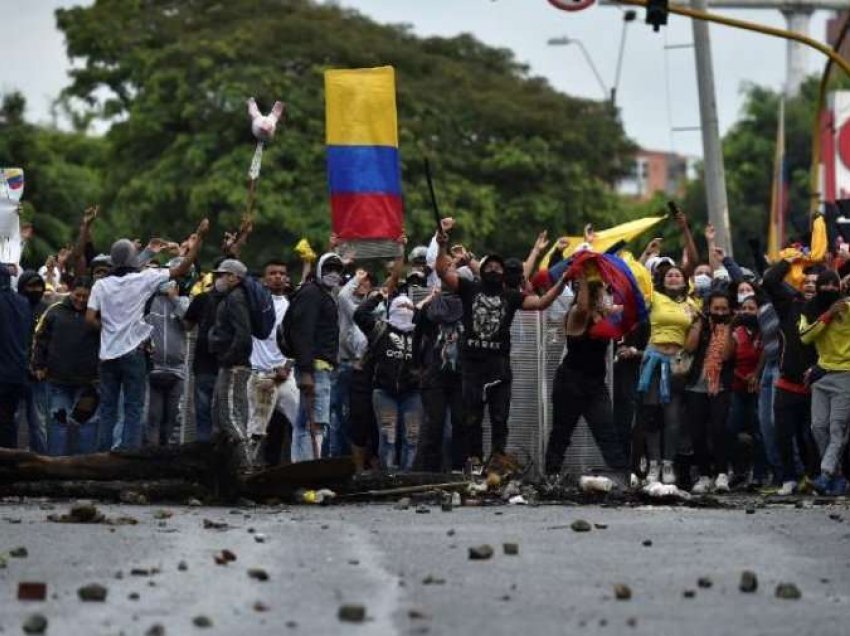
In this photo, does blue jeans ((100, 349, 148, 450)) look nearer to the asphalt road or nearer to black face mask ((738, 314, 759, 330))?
the asphalt road

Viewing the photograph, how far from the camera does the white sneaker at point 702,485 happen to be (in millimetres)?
20922

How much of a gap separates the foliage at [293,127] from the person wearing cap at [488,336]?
4082 cm

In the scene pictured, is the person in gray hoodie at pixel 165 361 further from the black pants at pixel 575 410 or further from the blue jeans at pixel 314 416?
the black pants at pixel 575 410

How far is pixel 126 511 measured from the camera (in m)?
16.4

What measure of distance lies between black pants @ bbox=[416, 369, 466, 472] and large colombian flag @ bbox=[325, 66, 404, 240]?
6.07 feet

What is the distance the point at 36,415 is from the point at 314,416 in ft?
9.60

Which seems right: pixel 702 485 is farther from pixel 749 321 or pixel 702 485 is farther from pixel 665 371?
pixel 749 321

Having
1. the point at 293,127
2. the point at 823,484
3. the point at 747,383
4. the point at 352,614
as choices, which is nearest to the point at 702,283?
the point at 747,383

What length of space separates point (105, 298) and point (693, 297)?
4.77 m

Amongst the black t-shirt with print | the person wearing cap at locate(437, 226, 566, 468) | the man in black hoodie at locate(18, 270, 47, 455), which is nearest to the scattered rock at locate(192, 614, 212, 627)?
the person wearing cap at locate(437, 226, 566, 468)

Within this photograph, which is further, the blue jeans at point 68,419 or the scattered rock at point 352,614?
the blue jeans at point 68,419

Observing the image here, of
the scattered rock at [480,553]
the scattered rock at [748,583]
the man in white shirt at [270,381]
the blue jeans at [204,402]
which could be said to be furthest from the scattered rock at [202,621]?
the blue jeans at [204,402]

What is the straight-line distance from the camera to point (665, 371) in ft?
69.8

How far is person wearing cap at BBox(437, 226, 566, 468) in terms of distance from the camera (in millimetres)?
19891
